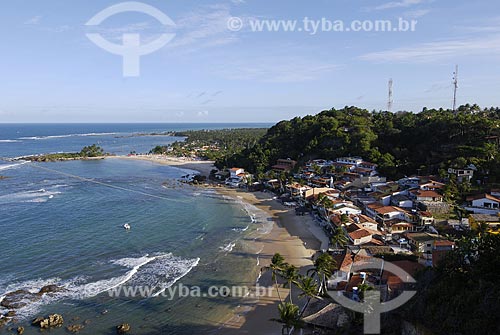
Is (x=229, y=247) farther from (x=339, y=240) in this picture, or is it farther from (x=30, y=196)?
(x=30, y=196)

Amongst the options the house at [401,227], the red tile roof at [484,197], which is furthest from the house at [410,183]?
the house at [401,227]

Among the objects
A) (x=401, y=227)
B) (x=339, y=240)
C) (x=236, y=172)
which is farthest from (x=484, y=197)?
(x=236, y=172)

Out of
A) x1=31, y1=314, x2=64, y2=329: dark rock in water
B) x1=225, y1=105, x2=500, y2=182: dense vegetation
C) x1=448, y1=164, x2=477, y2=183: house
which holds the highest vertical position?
x1=225, y1=105, x2=500, y2=182: dense vegetation

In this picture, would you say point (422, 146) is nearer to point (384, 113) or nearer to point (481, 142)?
point (481, 142)

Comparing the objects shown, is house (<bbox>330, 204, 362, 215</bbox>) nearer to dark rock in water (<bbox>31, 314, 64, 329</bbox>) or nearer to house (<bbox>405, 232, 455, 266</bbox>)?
house (<bbox>405, 232, 455, 266</bbox>)

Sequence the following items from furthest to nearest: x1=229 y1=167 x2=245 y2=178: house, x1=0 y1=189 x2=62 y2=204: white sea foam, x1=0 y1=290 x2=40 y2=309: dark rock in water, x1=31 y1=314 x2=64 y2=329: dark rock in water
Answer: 1. x1=229 y1=167 x2=245 y2=178: house
2. x1=0 y1=189 x2=62 y2=204: white sea foam
3. x1=0 y1=290 x2=40 y2=309: dark rock in water
4. x1=31 y1=314 x2=64 y2=329: dark rock in water

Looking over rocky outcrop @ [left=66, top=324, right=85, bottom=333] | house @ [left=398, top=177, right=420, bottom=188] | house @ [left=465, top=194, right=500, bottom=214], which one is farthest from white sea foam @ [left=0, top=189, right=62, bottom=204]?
house @ [left=465, top=194, right=500, bottom=214]
